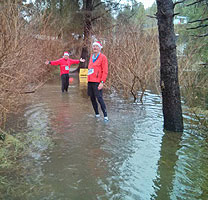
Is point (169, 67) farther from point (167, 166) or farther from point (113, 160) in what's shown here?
point (113, 160)

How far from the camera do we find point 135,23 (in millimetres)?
10555

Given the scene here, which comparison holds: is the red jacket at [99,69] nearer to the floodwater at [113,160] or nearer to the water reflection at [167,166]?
the floodwater at [113,160]

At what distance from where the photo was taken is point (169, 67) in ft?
19.4

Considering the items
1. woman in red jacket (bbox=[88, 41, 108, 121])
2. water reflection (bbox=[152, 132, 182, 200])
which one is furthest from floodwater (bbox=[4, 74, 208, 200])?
woman in red jacket (bbox=[88, 41, 108, 121])

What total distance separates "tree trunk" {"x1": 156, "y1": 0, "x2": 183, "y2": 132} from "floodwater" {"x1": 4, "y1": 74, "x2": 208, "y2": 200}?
15.2 inches

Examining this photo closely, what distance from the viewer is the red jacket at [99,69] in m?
6.95

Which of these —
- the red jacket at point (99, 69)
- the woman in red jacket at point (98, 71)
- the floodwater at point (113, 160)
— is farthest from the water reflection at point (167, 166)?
the red jacket at point (99, 69)

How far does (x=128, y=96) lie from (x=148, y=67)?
1.74m

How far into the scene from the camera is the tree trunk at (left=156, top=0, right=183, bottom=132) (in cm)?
580

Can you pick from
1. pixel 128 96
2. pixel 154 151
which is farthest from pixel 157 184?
pixel 128 96

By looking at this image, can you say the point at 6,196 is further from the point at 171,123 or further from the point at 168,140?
the point at 171,123

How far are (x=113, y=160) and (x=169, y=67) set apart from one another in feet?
8.66

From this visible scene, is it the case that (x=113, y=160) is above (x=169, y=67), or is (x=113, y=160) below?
below

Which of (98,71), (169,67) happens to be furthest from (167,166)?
(98,71)
